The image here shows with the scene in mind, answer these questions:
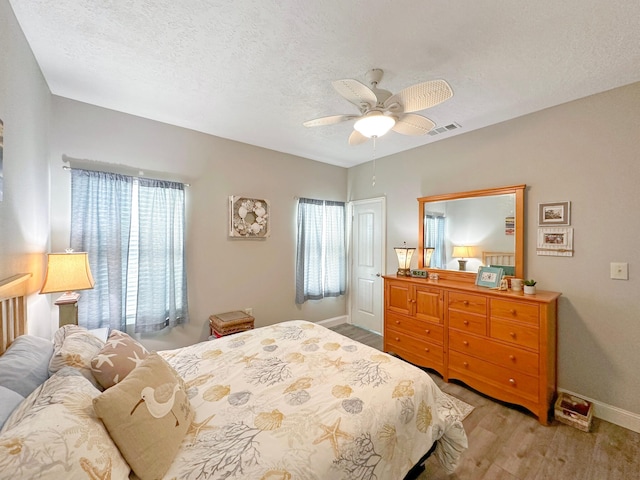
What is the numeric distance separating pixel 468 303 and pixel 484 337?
31cm

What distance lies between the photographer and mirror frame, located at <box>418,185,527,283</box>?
8.08 ft

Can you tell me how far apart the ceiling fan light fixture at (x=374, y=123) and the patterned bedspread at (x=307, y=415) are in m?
1.55

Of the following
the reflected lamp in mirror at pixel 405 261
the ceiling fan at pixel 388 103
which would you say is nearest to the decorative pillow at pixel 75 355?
the ceiling fan at pixel 388 103

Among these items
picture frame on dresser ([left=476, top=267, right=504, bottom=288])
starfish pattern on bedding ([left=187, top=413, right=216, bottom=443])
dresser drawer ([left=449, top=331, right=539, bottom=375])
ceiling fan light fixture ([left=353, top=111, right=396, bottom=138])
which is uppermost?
ceiling fan light fixture ([left=353, top=111, right=396, bottom=138])

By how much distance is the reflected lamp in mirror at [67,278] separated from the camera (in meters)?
1.73

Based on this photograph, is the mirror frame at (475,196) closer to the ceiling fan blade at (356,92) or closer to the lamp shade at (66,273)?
the ceiling fan blade at (356,92)

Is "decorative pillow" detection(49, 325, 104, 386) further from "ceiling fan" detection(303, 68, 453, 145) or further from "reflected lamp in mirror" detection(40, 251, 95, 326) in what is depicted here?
"ceiling fan" detection(303, 68, 453, 145)

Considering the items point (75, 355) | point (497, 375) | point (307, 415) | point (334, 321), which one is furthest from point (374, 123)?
point (334, 321)

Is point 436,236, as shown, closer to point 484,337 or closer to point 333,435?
point 484,337

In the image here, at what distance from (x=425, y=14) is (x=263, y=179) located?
243 cm

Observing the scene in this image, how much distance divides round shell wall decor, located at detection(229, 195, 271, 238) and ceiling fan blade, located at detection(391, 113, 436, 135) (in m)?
1.96

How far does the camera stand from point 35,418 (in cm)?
76

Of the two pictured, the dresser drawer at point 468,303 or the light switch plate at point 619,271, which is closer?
the light switch plate at point 619,271

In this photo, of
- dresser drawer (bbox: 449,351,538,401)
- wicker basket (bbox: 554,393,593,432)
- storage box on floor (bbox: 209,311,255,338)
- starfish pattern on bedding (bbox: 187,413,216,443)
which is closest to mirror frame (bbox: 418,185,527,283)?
dresser drawer (bbox: 449,351,538,401)
